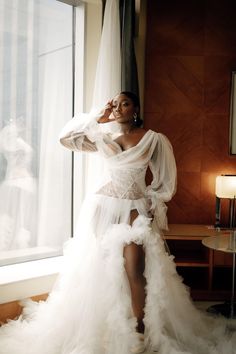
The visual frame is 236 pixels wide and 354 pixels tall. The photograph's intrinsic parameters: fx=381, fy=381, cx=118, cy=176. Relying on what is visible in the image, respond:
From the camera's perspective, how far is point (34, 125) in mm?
2871

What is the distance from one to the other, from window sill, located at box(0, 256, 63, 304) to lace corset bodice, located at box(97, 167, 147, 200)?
2.87 ft

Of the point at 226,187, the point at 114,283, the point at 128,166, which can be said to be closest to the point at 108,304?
the point at 114,283

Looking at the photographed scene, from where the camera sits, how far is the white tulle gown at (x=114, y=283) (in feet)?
7.16

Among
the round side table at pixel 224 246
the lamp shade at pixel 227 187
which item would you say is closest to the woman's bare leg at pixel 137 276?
the round side table at pixel 224 246

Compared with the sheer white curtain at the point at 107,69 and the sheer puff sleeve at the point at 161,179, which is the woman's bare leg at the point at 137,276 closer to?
the sheer puff sleeve at the point at 161,179

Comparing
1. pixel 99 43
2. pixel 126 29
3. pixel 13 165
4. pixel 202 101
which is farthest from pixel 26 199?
pixel 202 101

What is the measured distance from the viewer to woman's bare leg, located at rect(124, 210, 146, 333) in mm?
2227

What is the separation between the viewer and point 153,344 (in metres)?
2.19

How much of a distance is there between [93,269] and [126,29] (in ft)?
6.30

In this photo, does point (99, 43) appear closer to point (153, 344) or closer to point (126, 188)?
point (126, 188)

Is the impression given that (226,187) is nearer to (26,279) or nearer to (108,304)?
(108,304)

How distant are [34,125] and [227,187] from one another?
5.56ft

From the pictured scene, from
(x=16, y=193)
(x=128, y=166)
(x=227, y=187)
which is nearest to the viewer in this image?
(x=128, y=166)

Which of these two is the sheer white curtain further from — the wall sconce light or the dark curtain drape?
the wall sconce light
